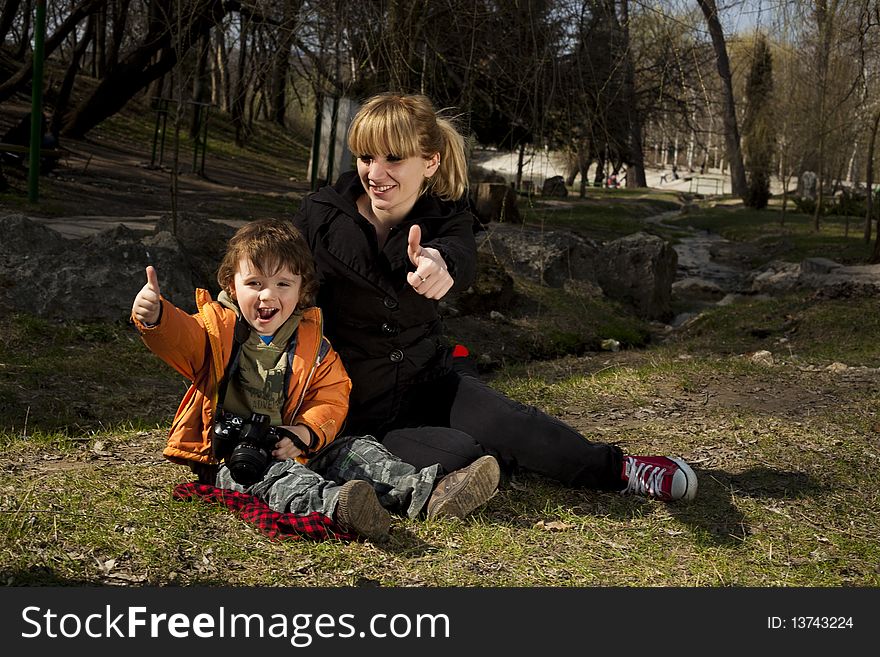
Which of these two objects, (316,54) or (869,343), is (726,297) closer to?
(869,343)

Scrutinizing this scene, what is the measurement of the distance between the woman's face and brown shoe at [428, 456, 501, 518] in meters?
1.00

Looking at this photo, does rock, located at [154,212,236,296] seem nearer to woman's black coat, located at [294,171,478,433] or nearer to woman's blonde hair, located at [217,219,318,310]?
woman's black coat, located at [294,171,478,433]

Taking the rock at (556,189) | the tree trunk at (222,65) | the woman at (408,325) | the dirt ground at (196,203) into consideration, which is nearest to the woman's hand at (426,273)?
the woman at (408,325)

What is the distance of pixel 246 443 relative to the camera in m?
3.33

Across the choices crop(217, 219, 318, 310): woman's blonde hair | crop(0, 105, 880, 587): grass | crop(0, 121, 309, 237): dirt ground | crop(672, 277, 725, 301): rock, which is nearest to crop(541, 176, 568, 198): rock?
crop(0, 121, 309, 237): dirt ground

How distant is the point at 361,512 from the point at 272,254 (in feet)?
3.01

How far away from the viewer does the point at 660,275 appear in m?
11.2

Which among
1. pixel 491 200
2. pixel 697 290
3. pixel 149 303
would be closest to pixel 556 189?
A: pixel 697 290

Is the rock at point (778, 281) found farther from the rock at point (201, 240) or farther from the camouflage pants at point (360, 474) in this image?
the camouflage pants at point (360, 474)

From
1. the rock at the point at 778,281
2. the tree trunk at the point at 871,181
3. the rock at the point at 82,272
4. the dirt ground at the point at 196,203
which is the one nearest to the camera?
the dirt ground at the point at 196,203

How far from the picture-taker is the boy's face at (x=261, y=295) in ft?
11.4

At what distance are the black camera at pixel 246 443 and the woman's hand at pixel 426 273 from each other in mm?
684

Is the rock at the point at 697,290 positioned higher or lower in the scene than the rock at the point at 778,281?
lower

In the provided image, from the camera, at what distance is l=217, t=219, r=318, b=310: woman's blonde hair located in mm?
3465
